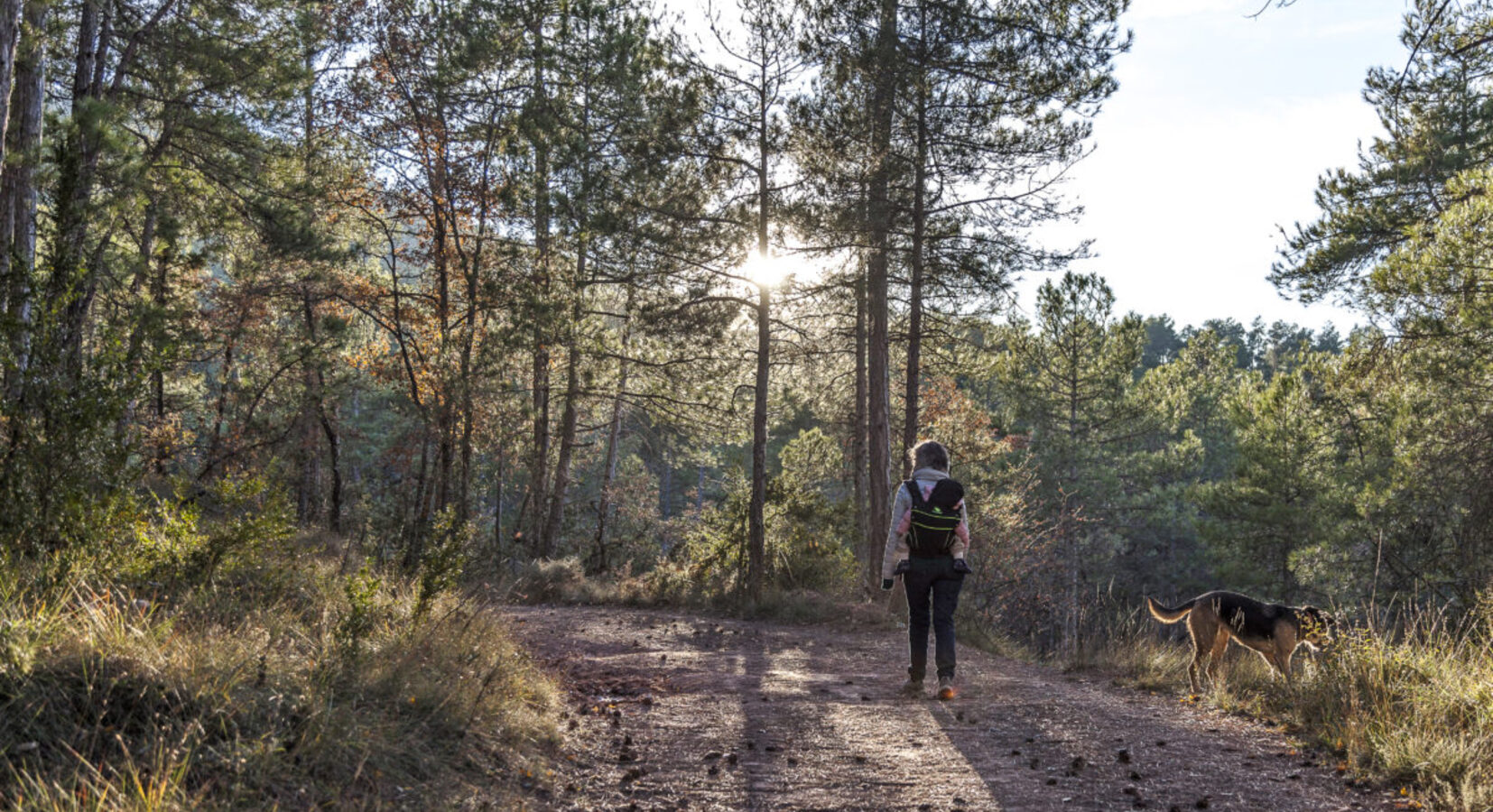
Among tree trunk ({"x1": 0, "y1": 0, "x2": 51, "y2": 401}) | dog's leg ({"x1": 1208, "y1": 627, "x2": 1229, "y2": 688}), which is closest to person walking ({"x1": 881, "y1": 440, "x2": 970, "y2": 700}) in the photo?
dog's leg ({"x1": 1208, "y1": 627, "x2": 1229, "y2": 688})

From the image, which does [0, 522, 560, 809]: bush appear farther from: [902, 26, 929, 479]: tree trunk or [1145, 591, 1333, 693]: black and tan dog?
[902, 26, 929, 479]: tree trunk

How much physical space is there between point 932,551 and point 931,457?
76cm

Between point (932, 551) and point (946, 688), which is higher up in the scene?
point (932, 551)

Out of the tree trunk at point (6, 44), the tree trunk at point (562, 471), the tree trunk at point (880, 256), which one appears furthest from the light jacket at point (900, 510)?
the tree trunk at point (562, 471)

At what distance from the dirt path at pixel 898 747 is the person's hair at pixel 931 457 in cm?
185

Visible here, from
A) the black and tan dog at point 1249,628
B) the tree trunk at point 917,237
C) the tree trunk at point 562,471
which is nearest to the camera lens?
the black and tan dog at point 1249,628

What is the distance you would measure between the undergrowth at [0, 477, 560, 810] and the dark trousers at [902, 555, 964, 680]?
2.80 meters

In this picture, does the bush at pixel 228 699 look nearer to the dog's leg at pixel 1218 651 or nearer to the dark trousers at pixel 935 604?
the dark trousers at pixel 935 604

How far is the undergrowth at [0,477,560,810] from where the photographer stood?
313 centimetres

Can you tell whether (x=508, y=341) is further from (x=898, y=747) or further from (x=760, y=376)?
(x=898, y=747)

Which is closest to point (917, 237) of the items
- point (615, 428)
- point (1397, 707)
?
point (1397, 707)

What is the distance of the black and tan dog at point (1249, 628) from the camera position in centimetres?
689

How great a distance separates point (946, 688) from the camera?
6883 millimetres

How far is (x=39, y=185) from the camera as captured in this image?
10461mm
